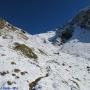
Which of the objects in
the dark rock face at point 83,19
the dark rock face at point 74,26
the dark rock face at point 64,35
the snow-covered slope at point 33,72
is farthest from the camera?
the dark rock face at point 83,19

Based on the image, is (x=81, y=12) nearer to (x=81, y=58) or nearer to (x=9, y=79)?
(x=81, y=58)

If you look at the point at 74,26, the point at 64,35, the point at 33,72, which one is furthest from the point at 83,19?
the point at 33,72

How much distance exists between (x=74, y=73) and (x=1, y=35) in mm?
16848

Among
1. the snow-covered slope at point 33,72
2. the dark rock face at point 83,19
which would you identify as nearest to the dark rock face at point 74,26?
the dark rock face at point 83,19

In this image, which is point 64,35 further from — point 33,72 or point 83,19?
point 33,72

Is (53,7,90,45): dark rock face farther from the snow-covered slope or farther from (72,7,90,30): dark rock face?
the snow-covered slope

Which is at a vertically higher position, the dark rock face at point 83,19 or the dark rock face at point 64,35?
the dark rock face at point 83,19

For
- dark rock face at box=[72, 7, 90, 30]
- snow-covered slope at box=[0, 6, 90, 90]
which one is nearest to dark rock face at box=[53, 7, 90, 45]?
dark rock face at box=[72, 7, 90, 30]

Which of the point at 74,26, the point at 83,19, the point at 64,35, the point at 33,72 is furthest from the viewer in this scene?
the point at 83,19

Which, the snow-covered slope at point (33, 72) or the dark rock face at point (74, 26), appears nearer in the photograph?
the snow-covered slope at point (33, 72)

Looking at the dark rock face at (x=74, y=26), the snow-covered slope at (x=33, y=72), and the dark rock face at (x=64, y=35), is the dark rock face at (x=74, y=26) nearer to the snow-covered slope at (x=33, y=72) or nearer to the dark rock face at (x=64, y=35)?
the dark rock face at (x=64, y=35)

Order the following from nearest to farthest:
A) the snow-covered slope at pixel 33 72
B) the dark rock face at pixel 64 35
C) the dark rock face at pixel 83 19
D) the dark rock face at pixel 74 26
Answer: the snow-covered slope at pixel 33 72
the dark rock face at pixel 64 35
the dark rock face at pixel 74 26
the dark rock face at pixel 83 19

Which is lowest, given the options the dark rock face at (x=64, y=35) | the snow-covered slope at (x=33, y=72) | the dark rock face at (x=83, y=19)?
the snow-covered slope at (x=33, y=72)

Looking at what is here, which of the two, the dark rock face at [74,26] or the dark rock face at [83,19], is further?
the dark rock face at [83,19]
